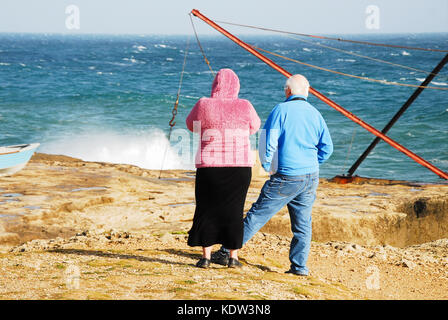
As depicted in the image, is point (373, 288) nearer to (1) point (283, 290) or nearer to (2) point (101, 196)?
(1) point (283, 290)

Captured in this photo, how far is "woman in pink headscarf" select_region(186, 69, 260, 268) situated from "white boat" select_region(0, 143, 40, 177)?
7.29m

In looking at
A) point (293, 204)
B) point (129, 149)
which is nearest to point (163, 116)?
point (129, 149)

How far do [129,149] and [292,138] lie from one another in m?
16.9

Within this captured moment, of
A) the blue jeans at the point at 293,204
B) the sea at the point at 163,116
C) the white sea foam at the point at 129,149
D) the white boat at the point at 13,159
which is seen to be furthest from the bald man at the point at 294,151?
the white sea foam at the point at 129,149

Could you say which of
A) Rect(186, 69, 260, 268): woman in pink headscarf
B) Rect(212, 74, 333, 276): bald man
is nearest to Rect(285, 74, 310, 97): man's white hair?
Rect(212, 74, 333, 276): bald man

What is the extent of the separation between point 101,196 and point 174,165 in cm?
858

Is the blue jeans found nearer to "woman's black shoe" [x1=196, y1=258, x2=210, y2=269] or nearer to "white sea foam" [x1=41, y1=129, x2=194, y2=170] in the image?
"woman's black shoe" [x1=196, y1=258, x2=210, y2=269]

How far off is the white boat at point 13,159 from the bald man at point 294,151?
7.63 meters

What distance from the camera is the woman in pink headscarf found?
4211 millimetres

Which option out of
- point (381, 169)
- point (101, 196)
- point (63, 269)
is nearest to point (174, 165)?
point (381, 169)

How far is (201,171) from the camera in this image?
4316mm

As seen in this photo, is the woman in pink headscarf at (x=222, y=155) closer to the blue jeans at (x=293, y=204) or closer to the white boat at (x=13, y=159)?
the blue jeans at (x=293, y=204)

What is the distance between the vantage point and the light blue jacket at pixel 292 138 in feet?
14.2

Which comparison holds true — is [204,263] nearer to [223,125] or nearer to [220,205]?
[220,205]
